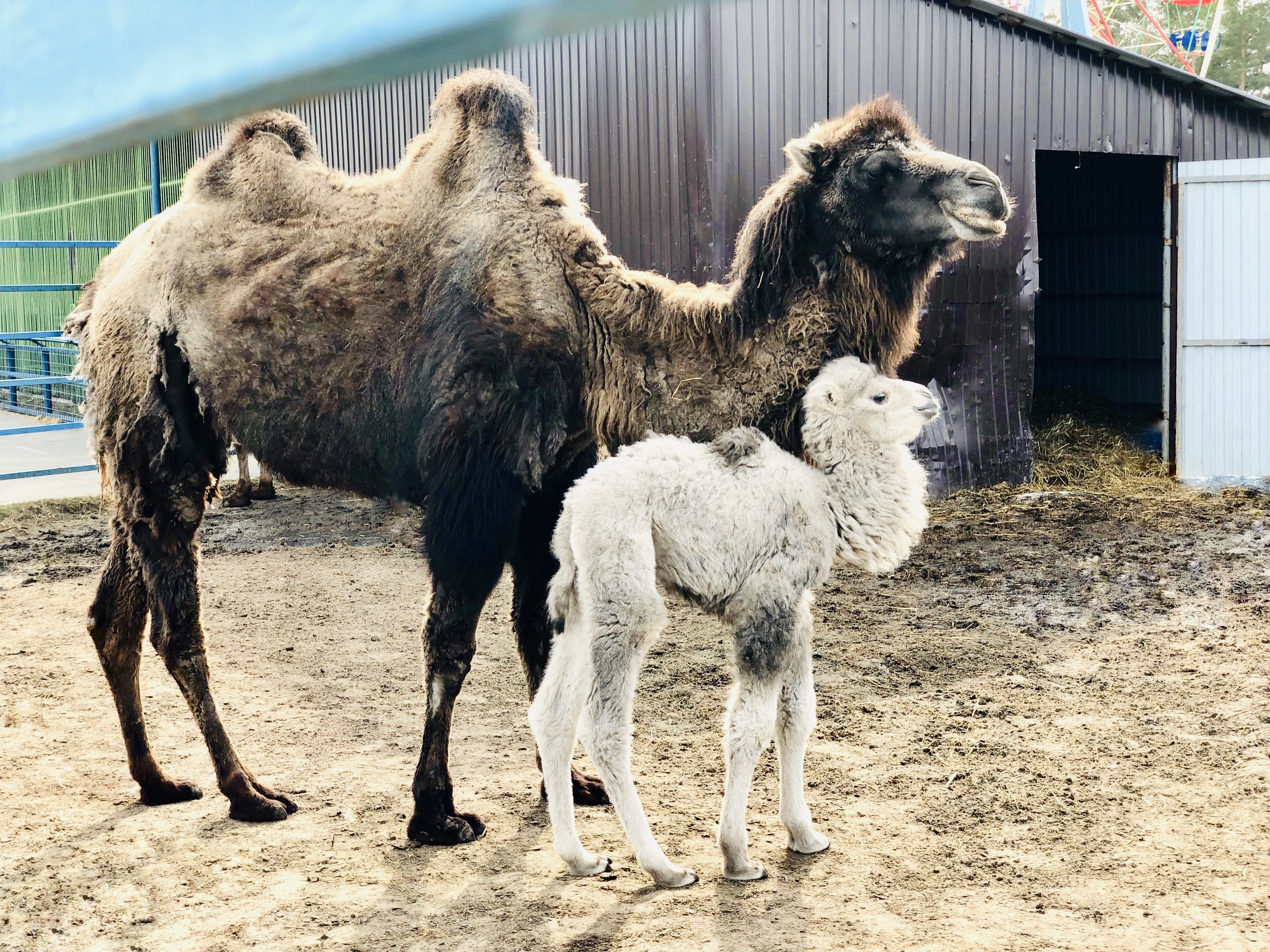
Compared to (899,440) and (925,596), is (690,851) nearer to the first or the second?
(899,440)

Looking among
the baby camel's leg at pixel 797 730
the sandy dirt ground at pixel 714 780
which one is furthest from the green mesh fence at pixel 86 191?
the baby camel's leg at pixel 797 730

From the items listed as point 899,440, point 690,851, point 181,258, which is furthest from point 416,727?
point 899,440

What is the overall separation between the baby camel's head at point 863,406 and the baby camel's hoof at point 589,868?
1451 mm

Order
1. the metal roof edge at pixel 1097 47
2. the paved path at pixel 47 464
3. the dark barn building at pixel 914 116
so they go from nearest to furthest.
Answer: the dark barn building at pixel 914 116, the metal roof edge at pixel 1097 47, the paved path at pixel 47 464

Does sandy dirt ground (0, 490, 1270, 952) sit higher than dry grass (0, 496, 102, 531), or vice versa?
dry grass (0, 496, 102, 531)

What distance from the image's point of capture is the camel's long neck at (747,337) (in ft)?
12.4

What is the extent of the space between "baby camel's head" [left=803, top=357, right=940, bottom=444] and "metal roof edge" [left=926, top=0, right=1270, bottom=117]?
25.4 feet

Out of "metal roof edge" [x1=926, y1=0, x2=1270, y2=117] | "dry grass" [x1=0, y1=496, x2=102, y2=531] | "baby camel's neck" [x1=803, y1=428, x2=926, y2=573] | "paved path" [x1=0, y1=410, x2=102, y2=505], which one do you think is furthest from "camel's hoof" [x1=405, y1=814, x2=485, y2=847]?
"metal roof edge" [x1=926, y1=0, x2=1270, y2=117]

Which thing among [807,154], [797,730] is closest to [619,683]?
[797,730]

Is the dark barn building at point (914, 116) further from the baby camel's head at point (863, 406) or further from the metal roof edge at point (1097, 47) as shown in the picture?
the baby camel's head at point (863, 406)

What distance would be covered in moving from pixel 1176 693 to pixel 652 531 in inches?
123

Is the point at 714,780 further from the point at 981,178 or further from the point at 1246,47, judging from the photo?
the point at 1246,47

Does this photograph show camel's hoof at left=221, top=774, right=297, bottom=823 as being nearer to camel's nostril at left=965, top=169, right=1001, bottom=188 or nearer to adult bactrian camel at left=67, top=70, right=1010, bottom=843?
adult bactrian camel at left=67, top=70, right=1010, bottom=843

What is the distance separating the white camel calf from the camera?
138 inches
